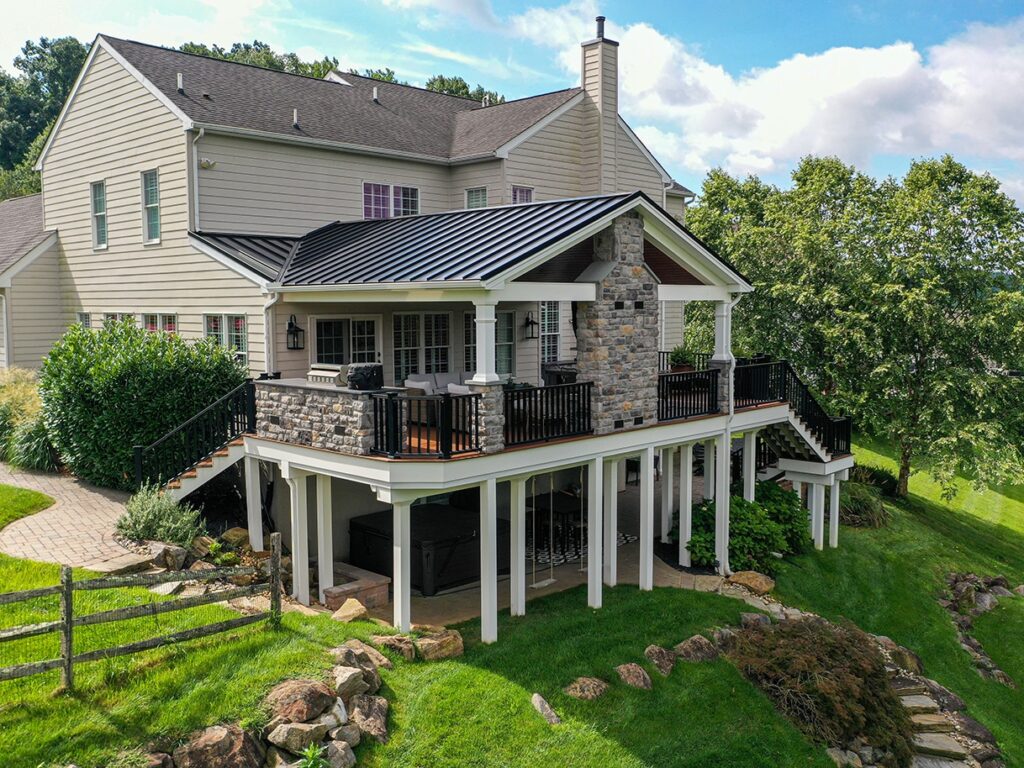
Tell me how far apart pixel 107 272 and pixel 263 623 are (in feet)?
41.8

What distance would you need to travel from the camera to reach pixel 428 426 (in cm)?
1201

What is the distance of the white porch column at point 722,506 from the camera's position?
57.7 feet

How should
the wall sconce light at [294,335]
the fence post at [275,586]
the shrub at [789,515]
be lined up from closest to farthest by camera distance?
the fence post at [275,586], the wall sconce light at [294,335], the shrub at [789,515]

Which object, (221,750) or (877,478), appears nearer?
(221,750)

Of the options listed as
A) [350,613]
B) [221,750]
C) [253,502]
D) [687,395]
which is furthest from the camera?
[687,395]

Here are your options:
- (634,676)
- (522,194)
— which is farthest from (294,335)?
(634,676)

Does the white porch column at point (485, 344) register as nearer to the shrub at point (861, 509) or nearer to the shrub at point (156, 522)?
the shrub at point (156, 522)

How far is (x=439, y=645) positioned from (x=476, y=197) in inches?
492

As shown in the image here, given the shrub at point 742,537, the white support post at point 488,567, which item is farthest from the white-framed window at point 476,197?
the white support post at point 488,567

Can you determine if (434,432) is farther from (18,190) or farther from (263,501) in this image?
(18,190)

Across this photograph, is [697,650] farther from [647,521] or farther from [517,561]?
[517,561]

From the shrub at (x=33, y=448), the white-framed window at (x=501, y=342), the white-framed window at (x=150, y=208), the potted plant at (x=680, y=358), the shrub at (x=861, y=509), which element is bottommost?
the shrub at (x=861, y=509)

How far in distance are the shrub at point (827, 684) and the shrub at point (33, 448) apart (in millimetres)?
14030

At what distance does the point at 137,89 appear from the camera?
62.4 ft
